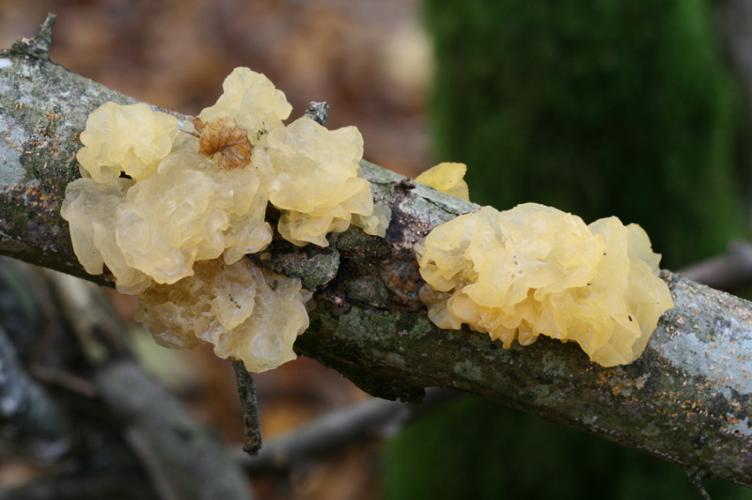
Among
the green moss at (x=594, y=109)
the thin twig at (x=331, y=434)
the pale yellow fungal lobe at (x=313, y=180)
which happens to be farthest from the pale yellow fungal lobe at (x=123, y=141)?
the green moss at (x=594, y=109)

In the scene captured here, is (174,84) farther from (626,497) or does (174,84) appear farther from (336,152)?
(336,152)

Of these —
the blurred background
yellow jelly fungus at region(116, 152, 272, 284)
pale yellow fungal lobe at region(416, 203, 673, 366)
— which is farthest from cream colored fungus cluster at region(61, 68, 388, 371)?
the blurred background

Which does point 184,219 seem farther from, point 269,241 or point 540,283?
point 540,283

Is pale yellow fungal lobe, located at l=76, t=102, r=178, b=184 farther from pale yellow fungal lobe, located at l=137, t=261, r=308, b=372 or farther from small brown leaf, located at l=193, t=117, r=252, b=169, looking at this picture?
pale yellow fungal lobe, located at l=137, t=261, r=308, b=372

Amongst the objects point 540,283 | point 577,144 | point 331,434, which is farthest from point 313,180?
point 577,144

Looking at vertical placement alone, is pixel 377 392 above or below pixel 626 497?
above

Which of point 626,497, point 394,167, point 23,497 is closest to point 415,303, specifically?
point 23,497
